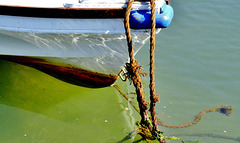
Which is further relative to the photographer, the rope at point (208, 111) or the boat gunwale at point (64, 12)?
the rope at point (208, 111)

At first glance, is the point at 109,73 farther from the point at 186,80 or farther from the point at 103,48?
the point at 186,80

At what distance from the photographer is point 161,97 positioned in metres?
5.10

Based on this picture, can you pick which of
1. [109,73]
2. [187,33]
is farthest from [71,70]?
[187,33]

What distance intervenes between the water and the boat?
1.32 ft

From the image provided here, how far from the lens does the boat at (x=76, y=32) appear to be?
385cm

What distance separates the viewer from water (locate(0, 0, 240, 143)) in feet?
14.6

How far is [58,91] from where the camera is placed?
5000 mm

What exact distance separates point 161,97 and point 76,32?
6.25 ft

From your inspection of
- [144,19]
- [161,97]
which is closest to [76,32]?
[144,19]

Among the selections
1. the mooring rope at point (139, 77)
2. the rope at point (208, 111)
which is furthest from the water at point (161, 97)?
the mooring rope at point (139, 77)

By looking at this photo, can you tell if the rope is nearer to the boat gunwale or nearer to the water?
the water

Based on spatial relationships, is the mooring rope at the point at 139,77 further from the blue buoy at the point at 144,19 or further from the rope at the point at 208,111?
the rope at the point at 208,111

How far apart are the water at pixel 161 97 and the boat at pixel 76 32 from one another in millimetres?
402

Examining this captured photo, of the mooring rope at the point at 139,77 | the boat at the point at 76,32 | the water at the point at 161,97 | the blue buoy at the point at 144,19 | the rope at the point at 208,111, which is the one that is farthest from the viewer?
the rope at the point at 208,111
